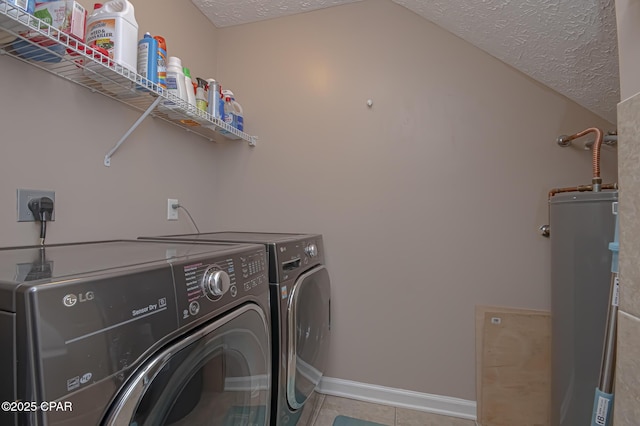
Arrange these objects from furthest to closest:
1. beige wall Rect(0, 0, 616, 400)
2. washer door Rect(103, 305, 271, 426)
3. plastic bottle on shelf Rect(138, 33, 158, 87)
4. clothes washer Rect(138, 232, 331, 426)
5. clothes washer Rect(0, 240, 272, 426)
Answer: beige wall Rect(0, 0, 616, 400) < plastic bottle on shelf Rect(138, 33, 158, 87) < clothes washer Rect(138, 232, 331, 426) < washer door Rect(103, 305, 271, 426) < clothes washer Rect(0, 240, 272, 426)

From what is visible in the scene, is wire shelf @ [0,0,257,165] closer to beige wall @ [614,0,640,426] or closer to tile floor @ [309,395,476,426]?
beige wall @ [614,0,640,426]

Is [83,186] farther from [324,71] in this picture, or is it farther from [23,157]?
[324,71]

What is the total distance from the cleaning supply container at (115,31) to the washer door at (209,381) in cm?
105

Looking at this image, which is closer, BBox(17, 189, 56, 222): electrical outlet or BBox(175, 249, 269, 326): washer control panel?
BBox(175, 249, 269, 326): washer control panel

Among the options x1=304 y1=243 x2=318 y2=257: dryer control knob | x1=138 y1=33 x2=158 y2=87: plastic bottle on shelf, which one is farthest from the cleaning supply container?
x1=304 y1=243 x2=318 y2=257: dryer control knob

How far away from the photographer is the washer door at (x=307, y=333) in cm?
121

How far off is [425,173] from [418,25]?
0.90 m

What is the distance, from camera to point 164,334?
0.62 metres

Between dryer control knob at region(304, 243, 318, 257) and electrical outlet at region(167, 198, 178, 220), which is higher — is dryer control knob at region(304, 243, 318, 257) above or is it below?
below

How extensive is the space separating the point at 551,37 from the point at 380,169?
0.98 m

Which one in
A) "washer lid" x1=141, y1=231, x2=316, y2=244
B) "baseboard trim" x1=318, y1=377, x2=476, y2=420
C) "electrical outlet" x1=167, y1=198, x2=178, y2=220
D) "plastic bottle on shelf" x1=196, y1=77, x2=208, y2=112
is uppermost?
"plastic bottle on shelf" x1=196, y1=77, x2=208, y2=112

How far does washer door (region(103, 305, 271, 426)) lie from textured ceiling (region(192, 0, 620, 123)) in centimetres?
165

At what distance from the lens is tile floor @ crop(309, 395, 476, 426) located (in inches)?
65.1

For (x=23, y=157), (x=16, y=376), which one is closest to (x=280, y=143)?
(x=23, y=157)
